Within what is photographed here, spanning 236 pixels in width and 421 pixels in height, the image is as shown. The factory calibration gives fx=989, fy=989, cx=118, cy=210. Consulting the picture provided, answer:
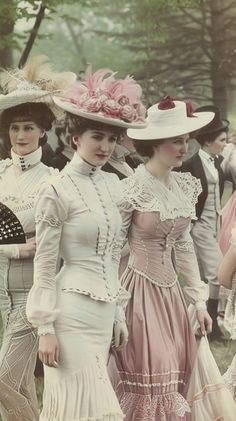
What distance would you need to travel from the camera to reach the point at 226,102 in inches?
213

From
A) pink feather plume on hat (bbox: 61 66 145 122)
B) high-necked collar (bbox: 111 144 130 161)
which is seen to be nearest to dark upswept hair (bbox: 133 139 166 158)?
high-necked collar (bbox: 111 144 130 161)

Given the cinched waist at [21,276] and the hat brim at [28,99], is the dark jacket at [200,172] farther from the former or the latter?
the cinched waist at [21,276]

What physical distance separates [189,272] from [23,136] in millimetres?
992

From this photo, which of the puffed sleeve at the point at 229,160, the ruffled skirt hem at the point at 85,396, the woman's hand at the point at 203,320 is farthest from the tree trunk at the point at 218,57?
the ruffled skirt hem at the point at 85,396

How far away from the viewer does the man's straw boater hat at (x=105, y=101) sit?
392 centimetres

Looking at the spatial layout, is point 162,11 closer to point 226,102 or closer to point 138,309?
point 226,102

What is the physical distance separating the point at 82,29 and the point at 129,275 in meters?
1.60

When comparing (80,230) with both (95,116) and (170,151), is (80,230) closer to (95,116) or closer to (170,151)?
(95,116)

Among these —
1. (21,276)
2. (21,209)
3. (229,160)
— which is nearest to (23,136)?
(21,209)

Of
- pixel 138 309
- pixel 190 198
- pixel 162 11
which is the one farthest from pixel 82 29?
pixel 138 309

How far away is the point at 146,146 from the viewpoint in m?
4.45

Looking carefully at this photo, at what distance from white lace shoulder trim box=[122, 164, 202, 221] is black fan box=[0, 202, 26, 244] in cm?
52

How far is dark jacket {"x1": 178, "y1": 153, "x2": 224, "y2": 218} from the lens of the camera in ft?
17.1

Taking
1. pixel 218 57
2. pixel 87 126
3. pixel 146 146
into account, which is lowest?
pixel 146 146
